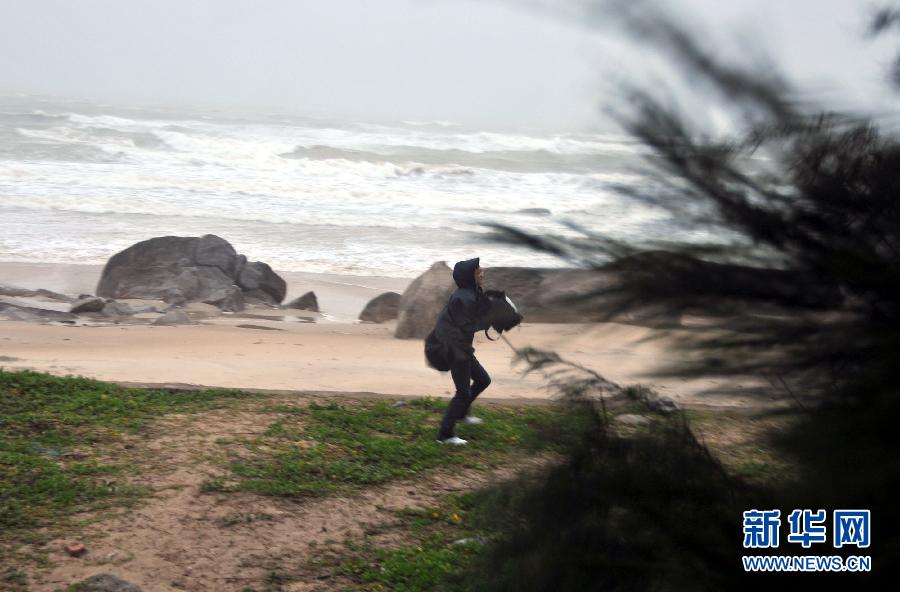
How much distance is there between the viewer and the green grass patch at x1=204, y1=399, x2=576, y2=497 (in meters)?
6.47

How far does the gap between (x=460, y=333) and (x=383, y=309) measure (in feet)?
24.1

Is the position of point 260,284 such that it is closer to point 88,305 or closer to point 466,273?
point 88,305

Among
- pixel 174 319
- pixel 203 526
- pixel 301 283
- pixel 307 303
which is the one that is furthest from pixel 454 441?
pixel 301 283

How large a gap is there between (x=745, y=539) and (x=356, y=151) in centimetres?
3949

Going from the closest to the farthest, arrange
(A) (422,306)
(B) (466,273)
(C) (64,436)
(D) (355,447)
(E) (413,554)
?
(E) (413,554) < (C) (64,436) < (D) (355,447) < (B) (466,273) < (A) (422,306)

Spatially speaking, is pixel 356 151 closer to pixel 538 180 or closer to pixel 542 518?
pixel 538 180

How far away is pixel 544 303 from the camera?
1816mm

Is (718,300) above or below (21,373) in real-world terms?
above

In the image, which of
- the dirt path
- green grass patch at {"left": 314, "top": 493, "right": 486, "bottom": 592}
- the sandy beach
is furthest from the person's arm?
green grass patch at {"left": 314, "top": 493, "right": 486, "bottom": 592}

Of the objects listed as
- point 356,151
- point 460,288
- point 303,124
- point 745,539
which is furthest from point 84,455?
point 303,124

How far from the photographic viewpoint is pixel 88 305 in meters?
13.8

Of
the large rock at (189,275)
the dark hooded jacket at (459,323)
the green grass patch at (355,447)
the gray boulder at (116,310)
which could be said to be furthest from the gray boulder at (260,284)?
the dark hooded jacket at (459,323)

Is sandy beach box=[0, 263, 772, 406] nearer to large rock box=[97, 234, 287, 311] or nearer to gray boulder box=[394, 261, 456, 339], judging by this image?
gray boulder box=[394, 261, 456, 339]

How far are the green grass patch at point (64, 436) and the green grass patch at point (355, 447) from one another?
0.68 meters
